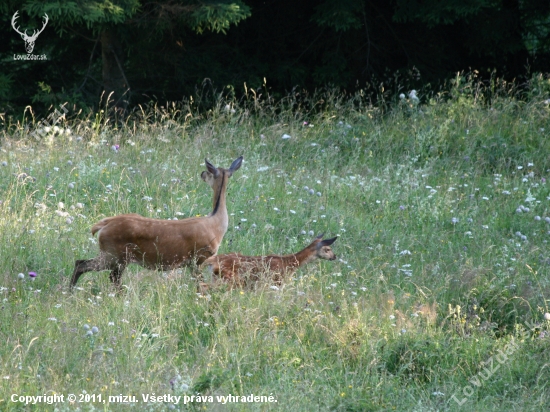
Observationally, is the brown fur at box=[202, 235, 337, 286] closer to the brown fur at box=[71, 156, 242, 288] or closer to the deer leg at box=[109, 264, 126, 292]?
the brown fur at box=[71, 156, 242, 288]

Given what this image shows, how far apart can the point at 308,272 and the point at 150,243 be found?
4.34 ft

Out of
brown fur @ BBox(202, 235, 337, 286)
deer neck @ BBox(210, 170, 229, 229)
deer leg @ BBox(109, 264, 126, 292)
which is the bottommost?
deer leg @ BBox(109, 264, 126, 292)

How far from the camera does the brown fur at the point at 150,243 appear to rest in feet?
20.6

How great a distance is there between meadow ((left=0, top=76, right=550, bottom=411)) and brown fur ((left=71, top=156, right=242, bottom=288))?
157 millimetres

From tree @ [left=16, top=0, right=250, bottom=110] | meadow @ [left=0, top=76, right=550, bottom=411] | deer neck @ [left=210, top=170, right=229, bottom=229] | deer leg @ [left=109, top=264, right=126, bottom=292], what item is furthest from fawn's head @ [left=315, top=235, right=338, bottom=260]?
tree @ [left=16, top=0, right=250, bottom=110]

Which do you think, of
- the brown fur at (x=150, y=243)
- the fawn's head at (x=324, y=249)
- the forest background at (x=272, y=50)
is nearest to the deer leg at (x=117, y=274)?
the brown fur at (x=150, y=243)

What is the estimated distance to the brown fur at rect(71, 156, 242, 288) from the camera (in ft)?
20.6

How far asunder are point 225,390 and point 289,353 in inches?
26.6

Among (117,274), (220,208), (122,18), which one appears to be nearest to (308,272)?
(220,208)

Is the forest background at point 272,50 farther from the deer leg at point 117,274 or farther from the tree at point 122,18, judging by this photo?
the deer leg at point 117,274

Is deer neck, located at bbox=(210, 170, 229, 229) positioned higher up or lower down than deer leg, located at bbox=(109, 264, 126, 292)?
higher up

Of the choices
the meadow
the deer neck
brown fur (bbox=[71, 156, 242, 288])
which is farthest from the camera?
the deer neck

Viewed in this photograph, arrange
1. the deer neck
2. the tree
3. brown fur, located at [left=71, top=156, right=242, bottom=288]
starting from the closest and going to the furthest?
1. brown fur, located at [left=71, top=156, right=242, bottom=288]
2. the deer neck
3. the tree

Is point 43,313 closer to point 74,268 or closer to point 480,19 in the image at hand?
point 74,268
